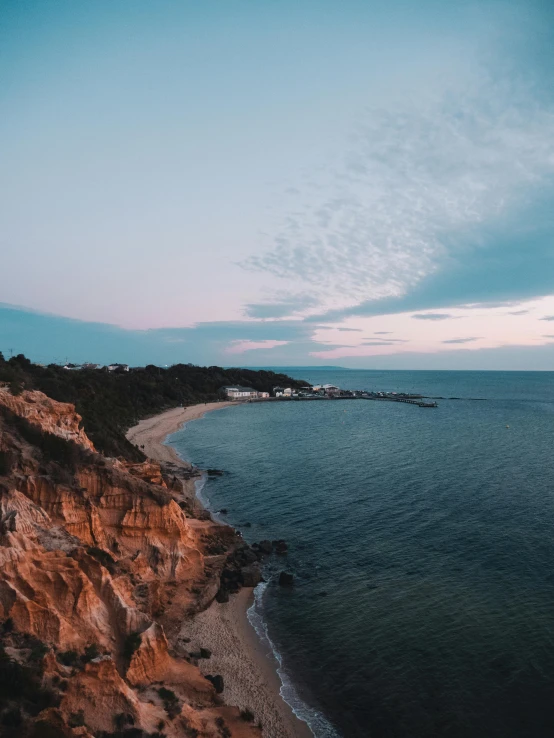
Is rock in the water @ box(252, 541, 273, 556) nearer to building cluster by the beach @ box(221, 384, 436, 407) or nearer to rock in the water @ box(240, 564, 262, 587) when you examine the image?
rock in the water @ box(240, 564, 262, 587)

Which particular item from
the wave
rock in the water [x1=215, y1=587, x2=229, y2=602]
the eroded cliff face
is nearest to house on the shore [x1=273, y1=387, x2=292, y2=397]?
the eroded cliff face

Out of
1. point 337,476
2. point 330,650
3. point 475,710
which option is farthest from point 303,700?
point 337,476

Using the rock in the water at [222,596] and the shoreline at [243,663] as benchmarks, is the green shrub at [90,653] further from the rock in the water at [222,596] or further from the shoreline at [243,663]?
the rock in the water at [222,596]

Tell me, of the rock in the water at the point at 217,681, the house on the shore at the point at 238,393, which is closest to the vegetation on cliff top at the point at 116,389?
the house on the shore at the point at 238,393

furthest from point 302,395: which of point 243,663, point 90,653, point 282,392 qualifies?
point 90,653

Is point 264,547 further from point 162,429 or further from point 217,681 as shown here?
point 162,429

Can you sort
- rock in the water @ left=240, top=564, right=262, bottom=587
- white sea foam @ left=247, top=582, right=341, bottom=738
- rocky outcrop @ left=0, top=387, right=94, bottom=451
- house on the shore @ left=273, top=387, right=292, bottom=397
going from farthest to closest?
1. house on the shore @ left=273, top=387, right=292, bottom=397
2. rock in the water @ left=240, top=564, right=262, bottom=587
3. rocky outcrop @ left=0, top=387, right=94, bottom=451
4. white sea foam @ left=247, top=582, right=341, bottom=738

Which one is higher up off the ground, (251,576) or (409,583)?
(409,583)
